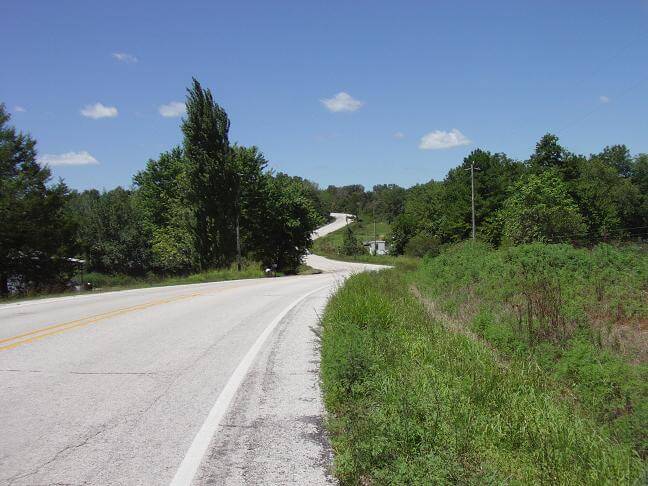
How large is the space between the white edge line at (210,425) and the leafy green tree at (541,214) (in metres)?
48.9

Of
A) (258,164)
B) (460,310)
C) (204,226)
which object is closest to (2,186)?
(204,226)

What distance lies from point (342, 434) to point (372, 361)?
1740 mm

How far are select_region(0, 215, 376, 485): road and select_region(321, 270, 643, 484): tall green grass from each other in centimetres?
42

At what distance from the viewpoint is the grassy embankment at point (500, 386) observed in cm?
411

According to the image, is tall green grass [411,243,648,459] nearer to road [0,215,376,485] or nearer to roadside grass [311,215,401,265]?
road [0,215,376,485]

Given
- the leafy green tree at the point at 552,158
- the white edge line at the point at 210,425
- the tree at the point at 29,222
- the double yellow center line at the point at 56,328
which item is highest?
the leafy green tree at the point at 552,158

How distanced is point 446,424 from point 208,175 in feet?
113

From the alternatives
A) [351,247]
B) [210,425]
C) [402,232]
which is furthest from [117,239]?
[210,425]

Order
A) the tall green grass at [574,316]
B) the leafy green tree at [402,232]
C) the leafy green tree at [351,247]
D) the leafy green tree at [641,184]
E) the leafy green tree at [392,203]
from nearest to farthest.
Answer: the tall green grass at [574,316], the leafy green tree at [641,184], the leafy green tree at [402,232], the leafy green tree at [351,247], the leafy green tree at [392,203]

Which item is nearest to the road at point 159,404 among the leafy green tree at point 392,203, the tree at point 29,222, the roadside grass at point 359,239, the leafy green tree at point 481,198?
the tree at point 29,222

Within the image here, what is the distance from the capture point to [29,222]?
31359 millimetres

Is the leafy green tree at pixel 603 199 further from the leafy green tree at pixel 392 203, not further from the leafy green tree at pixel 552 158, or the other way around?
the leafy green tree at pixel 392 203

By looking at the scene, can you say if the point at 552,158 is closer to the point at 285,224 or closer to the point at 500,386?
the point at 285,224

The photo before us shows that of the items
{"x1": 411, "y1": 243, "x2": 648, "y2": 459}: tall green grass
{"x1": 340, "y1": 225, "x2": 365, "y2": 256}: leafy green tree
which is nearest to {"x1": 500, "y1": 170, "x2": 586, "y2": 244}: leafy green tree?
{"x1": 411, "y1": 243, "x2": 648, "y2": 459}: tall green grass
